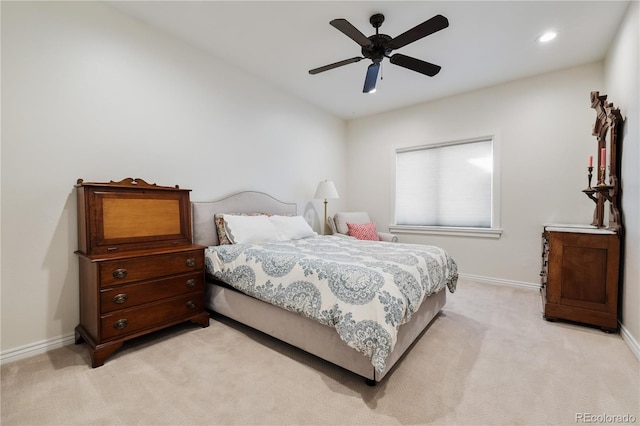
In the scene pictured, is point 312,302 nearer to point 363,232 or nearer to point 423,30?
point 423,30

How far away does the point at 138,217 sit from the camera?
223cm

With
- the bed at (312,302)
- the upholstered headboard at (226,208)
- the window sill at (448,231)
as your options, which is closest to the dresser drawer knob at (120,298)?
the bed at (312,302)

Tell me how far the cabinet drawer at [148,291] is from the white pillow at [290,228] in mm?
1028

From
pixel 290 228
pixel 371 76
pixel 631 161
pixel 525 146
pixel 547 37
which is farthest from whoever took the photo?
pixel 525 146

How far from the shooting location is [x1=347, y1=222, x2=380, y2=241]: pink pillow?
4152 millimetres

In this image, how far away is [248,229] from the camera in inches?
113

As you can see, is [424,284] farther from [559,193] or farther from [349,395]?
[559,193]

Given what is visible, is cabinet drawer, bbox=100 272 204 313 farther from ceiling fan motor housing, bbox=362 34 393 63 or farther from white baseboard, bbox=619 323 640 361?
white baseboard, bbox=619 323 640 361

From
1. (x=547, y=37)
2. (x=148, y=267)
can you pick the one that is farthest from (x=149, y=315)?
(x=547, y=37)

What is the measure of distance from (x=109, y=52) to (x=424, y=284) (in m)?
3.23

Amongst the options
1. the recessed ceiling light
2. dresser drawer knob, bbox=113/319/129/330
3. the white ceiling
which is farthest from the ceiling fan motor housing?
dresser drawer knob, bbox=113/319/129/330

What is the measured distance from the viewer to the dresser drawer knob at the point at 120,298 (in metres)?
1.90

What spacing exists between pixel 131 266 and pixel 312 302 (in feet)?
4.42

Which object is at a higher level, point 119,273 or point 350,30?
point 350,30
